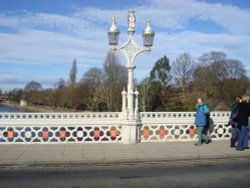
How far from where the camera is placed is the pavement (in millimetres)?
10891

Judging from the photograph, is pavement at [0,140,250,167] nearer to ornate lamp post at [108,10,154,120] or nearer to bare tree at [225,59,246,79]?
ornate lamp post at [108,10,154,120]

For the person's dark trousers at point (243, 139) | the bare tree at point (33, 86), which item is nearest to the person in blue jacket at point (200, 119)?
the person's dark trousers at point (243, 139)

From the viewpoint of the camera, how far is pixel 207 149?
13312mm

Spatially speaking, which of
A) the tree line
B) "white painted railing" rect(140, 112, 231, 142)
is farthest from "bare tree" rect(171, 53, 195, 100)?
"white painted railing" rect(140, 112, 231, 142)

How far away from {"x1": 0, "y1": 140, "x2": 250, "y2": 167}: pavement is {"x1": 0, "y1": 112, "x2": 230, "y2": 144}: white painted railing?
1.73ft

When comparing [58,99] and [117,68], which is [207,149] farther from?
[58,99]

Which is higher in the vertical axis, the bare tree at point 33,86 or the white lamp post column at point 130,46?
the bare tree at point 33,86

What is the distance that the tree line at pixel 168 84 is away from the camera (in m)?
64.2

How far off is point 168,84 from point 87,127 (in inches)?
2573

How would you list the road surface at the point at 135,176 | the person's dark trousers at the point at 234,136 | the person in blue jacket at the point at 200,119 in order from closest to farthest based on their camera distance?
the road surface at the point at 135,176 < the person's dark trousers at the point at 234,136 < the person in blue jacket at the point at 200,119

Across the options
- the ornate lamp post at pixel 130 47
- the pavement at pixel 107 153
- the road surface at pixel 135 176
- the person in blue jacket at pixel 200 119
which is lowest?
the road surface at pixel 135 176

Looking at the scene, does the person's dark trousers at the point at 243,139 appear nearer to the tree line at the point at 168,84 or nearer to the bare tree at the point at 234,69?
the tree line at the point at 168,84

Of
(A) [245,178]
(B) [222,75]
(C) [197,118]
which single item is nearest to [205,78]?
(B) [222,75]

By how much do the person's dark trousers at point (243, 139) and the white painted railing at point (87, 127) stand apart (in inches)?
98.1
